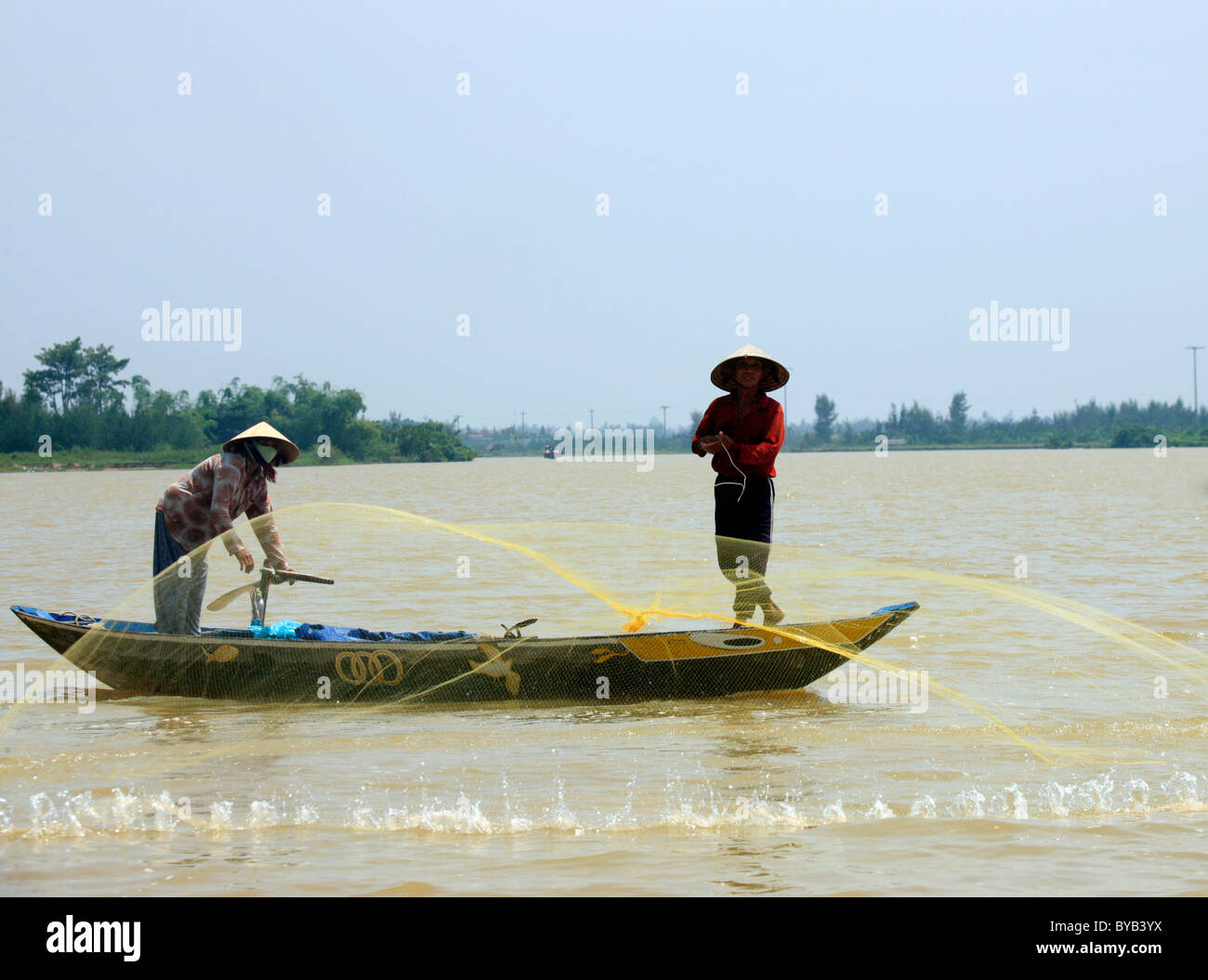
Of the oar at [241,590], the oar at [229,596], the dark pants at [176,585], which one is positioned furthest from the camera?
the oar at [229,596]

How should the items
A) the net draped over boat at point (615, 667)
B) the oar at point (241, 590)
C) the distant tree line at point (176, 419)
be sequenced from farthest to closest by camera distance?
the distant tree line at point (176, 419), the oar at point (241, 590), the net draped over boat at point (615, 667)

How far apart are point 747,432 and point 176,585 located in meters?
3.56

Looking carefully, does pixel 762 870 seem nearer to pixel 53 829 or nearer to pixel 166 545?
pixel 53 829

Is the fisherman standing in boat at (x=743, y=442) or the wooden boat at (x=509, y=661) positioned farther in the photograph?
the fisherman standing in boat at (x=743, y=442)

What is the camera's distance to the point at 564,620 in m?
9.83

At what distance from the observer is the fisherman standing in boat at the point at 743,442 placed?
7324 millimetres

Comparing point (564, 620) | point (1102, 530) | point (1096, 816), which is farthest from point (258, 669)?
point (1102, 530)

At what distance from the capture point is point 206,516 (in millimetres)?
7281

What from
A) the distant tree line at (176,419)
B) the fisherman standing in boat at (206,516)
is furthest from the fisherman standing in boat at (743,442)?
the distant tree line at (176,419)

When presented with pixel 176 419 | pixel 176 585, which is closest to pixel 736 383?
pixel 176 585

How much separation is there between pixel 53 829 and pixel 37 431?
8549cm

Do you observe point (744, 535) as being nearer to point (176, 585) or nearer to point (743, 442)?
point (743, 442)

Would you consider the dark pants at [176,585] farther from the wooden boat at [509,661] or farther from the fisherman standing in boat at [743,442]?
the fisherman standing in boat at [743,442]
